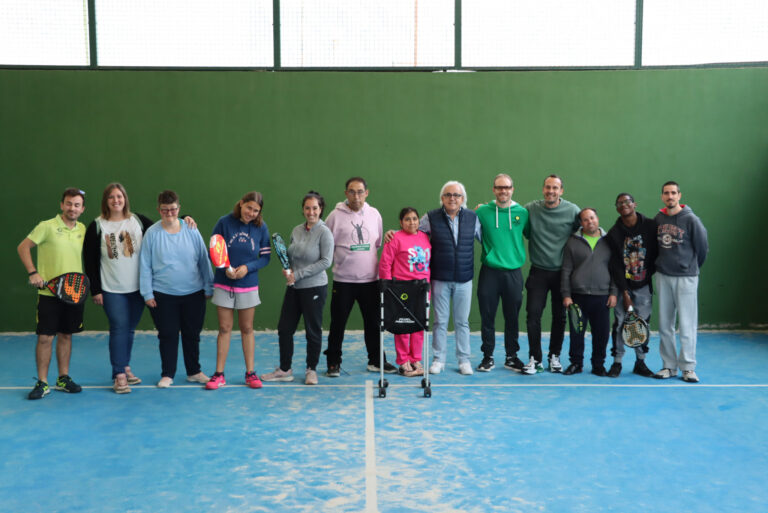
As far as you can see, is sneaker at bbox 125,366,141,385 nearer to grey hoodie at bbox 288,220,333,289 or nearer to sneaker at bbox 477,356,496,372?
grey hoodie at bbox 288,220,333,289

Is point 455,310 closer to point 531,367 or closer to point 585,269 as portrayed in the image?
point 531,367

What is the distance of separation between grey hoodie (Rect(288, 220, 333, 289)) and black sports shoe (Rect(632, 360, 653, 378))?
2.54 m

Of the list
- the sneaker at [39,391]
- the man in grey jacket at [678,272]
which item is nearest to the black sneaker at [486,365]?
the man in grey jacket at [678,272]

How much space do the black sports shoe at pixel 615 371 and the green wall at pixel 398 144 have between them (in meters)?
2.15

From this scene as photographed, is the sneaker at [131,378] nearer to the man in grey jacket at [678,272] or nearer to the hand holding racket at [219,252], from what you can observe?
the hand holding racket at [219,252]

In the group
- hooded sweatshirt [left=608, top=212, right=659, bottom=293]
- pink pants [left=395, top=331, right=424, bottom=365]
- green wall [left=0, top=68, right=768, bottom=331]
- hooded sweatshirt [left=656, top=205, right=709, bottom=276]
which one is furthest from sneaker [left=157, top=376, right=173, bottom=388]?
hooded sweatshirt [left=656, top=205, right=709, bottom=276]

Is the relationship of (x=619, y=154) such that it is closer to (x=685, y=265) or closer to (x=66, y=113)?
(x=685, y=265)

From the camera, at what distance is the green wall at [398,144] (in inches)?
270

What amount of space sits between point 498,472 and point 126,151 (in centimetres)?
545

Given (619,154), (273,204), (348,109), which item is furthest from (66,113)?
(619,154)

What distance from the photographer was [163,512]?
2.71 meters

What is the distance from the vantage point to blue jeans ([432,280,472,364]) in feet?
16.5

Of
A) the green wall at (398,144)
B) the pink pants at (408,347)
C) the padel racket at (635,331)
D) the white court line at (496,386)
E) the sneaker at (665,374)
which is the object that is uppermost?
the green wall at (398,144)

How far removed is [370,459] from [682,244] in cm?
299
